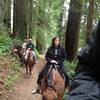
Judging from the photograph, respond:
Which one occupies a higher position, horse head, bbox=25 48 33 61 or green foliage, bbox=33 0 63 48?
green foliage, bbox=33 0 63 48

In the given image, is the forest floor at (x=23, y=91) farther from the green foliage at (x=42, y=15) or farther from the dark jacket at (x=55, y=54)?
the green foliage at (x=42, y=15)

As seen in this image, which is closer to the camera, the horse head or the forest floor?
the forest floor

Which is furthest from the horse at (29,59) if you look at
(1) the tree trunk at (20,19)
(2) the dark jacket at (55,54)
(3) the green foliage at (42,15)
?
(3) the green foliage at (42,15)

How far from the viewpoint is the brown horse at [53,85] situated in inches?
464

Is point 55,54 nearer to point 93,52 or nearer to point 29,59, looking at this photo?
point 29,59

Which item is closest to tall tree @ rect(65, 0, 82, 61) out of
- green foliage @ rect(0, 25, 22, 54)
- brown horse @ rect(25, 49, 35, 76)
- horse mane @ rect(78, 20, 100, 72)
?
brown horse @ rect(25, 49, 35, 76)

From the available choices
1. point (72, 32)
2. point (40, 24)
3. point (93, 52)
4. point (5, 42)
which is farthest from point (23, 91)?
point (40, 24)

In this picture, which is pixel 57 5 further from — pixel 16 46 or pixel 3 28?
pixel 16 46

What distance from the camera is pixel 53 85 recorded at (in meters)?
11.9

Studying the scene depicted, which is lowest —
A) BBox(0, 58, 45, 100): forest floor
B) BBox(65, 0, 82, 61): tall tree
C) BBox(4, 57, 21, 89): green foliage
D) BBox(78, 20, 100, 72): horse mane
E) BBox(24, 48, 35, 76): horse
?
BBox(0, 58, 45, 100): forest floor

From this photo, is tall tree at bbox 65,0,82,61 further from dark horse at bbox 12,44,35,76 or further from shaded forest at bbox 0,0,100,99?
dark horse at bbox 12,44,35,76

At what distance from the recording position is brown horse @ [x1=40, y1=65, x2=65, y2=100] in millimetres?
11789

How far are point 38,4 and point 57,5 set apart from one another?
3466mm

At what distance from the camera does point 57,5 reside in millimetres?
34875
